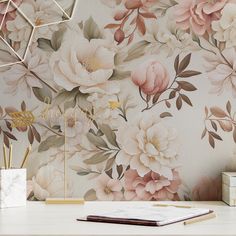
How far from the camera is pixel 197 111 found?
236cm

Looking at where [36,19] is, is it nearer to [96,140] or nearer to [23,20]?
[23,20]

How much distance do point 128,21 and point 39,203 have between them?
765 millimetres

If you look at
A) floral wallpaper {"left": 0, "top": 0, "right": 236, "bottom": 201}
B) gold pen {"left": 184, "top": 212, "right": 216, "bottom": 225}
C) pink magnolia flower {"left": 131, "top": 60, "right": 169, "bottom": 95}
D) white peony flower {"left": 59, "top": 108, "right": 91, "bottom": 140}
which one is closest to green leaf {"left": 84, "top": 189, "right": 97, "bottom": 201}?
floral wallpaper {"left": 0, "top": 0, "right": 236, "bottom": 201}

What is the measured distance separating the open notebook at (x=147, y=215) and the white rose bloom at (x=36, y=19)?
30.7 inches

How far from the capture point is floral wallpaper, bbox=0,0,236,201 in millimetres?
2361

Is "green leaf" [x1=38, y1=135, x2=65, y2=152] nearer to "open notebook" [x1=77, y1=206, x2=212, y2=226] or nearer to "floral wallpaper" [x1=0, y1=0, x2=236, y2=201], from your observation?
"floral wallpaper" [x1=0, y1=0, x2=236, y2=201]

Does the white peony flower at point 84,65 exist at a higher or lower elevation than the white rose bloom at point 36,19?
lower

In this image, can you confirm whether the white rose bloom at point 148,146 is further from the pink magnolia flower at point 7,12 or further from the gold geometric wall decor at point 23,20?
the pink magnolia flower at point 7,12

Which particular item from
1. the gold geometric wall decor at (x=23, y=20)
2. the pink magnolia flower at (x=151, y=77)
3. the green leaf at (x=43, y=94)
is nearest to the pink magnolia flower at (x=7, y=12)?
the gold geometric wall decor at (x=23, y=20)

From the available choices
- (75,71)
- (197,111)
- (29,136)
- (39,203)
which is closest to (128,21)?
(75,71)

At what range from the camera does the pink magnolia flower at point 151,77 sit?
7.79 feet

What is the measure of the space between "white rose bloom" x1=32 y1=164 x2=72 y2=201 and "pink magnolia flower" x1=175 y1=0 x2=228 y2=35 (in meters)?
0.74

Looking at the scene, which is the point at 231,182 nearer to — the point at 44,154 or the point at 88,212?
the point at 88,212

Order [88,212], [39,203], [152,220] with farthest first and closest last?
[39,203], [88,212], [152,220]
